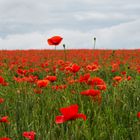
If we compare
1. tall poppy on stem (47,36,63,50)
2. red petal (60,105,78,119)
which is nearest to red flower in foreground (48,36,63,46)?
tall poppy on stem (47,36,63,50)

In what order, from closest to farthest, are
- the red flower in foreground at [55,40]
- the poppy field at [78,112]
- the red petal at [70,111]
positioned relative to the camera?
the red petal at [70,111] < the poppy field at [78,112] < the red flower in foreground at [55,40]

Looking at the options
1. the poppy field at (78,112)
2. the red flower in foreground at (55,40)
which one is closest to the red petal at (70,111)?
the poppy field at (78,112)

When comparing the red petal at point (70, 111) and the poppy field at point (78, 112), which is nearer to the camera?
the red petal at point (70, 111)

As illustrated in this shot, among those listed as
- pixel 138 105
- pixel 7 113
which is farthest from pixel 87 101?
pixel 7 113

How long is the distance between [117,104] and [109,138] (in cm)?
87

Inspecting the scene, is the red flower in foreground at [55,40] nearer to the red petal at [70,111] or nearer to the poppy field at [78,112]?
the poppy field at [78,112]

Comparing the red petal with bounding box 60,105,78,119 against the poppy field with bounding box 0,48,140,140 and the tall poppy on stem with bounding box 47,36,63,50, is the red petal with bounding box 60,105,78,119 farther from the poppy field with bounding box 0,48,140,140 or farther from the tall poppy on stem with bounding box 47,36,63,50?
the tall poppy on stem with bounding box 47,36,63,50

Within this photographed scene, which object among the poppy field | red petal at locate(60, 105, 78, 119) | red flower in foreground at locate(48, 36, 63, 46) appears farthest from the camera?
red flower in foreground at locate(48, 36, 63, 46)

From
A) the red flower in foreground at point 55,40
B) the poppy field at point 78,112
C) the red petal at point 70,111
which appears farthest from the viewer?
the red flower in foreground at point 55,40

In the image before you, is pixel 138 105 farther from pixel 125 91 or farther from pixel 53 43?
pixel 53 43

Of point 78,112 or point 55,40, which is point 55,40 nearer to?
point 55,40

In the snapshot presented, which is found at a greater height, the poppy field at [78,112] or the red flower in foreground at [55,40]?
the red flower in foreground at [55,40]

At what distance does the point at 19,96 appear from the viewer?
4.86m

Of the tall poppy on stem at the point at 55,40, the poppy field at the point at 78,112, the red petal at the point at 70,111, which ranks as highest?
the tall poppy on stem at the point at 55,40
